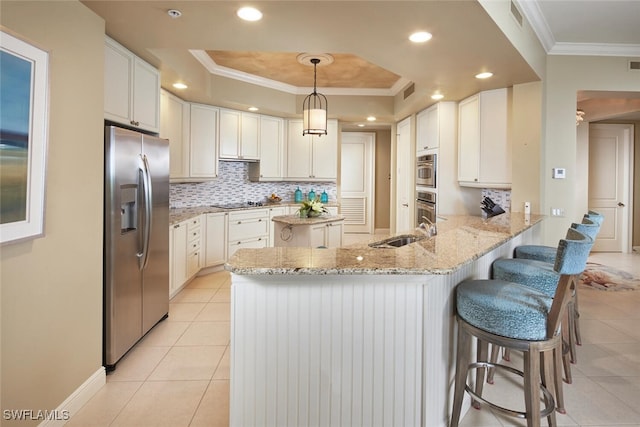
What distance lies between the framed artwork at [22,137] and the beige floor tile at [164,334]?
1.56 meters

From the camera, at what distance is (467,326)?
1837mm

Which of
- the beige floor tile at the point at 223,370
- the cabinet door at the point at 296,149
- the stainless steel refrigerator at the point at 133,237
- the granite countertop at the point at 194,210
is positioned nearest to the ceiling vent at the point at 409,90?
the cabinet door at the point at 296,149

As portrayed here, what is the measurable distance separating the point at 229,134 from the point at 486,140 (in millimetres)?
3424

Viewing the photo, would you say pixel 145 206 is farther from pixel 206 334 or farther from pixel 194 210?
pixel 194 210

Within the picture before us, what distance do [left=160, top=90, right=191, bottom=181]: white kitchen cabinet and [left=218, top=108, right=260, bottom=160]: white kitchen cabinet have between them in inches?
22.9

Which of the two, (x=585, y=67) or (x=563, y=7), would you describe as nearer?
(x=563, y=7)

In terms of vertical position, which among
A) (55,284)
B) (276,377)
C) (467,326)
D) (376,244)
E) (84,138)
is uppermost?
(84,138)

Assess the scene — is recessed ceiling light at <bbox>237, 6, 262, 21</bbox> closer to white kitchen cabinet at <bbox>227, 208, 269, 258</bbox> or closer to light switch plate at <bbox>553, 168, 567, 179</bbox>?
white kitchen cabinet at <bbox>227, 208, 269, 258</bbox>

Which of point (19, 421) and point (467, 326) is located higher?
point (467, 326)

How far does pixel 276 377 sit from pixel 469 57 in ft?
9.64

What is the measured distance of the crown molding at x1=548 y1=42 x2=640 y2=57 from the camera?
154 inches

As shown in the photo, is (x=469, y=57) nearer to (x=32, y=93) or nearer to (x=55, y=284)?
(x=32, y=93)

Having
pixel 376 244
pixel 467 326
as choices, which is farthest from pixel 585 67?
pixel 467 326

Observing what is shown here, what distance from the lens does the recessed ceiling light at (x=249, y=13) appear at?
2330 millimetres
